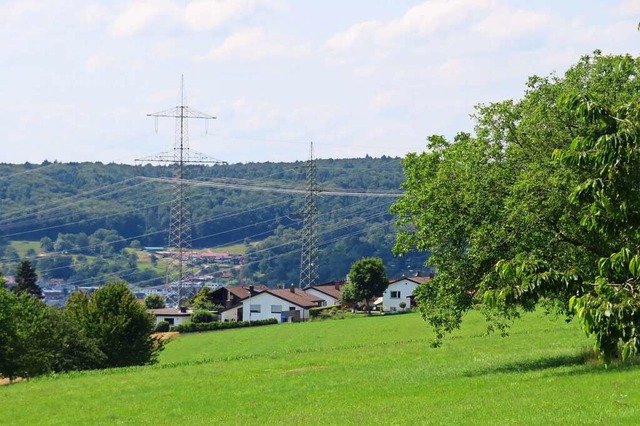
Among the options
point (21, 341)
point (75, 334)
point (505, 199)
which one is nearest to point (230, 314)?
point (75, 334)

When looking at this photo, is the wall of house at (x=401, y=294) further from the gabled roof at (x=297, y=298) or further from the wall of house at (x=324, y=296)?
the wall of house at (x=324, y=296)

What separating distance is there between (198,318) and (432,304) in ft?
332

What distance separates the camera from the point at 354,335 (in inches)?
3676

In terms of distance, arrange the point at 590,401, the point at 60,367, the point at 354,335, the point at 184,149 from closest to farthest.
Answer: the point at 590,401 < the point at 60,367 < the point at 354,335 < the point at 184,149

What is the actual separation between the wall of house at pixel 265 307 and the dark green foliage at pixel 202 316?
10797 mm

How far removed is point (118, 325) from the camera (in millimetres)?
80125

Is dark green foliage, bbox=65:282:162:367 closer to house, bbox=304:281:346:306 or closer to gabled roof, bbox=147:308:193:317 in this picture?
gabled roof, bbox=147:308:193:317

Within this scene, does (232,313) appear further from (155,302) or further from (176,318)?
(155,302)

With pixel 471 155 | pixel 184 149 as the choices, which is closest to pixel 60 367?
pixel 471 155

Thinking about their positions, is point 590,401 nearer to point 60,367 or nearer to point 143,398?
point 143,398

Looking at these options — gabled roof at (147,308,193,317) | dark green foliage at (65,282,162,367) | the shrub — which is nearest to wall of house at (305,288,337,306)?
gabled roof at (147,308,193,317)

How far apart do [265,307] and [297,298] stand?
20.1 feet

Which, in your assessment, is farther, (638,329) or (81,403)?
(81,403)

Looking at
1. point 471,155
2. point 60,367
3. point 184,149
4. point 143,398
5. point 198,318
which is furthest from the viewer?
point 184,149
